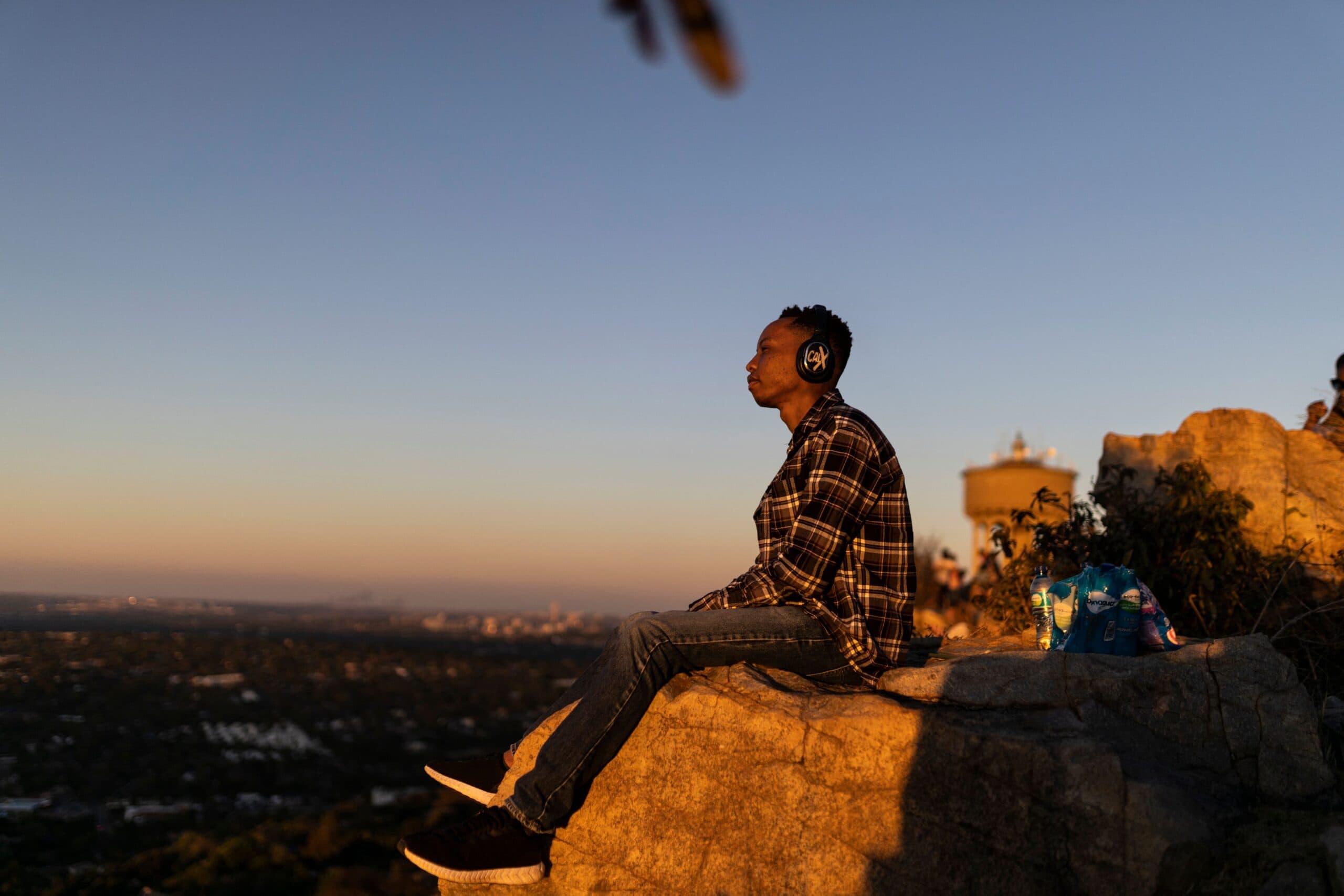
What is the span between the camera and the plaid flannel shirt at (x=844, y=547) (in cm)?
434

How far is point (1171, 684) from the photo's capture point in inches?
171

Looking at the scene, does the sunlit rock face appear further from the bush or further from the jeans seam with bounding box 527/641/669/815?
the bush

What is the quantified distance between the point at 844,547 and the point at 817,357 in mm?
986

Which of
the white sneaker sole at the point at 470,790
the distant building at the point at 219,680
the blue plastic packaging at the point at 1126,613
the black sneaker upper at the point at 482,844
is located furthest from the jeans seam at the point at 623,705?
the distant building at the point at 219,680

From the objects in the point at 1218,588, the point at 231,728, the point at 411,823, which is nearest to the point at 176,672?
the point at 231,728

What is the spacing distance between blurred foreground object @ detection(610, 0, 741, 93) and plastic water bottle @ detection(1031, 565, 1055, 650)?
5.13m

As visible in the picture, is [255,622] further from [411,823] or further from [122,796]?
[411,823]

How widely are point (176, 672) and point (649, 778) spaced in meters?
89.9

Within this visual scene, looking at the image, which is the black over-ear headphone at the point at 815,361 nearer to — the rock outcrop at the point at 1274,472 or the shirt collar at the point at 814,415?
the shirt collar at the point at 814,415

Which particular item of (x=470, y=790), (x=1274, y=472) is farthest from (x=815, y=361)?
(x=1274, y=472)

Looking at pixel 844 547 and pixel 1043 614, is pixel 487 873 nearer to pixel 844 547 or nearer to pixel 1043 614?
pixel 844 547

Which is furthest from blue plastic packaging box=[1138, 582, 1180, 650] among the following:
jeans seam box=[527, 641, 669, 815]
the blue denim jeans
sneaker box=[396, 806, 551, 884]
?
sneaker box=[396, 806, 551, 884]

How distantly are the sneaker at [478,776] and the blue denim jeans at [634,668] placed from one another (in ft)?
2.19

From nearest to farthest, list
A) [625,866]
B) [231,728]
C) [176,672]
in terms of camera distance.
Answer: [625,866] → [231,728] → [176,672]
